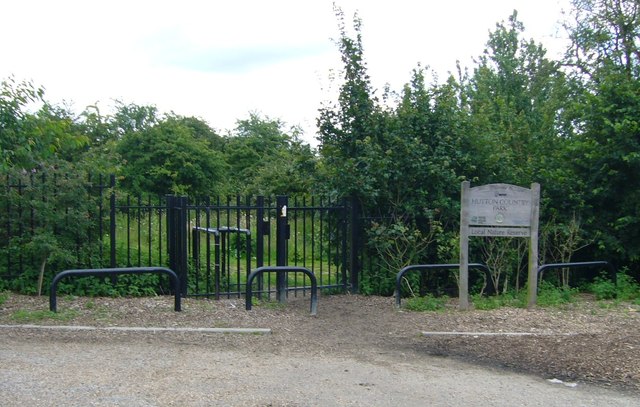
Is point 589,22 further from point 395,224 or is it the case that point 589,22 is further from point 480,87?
point 395,224

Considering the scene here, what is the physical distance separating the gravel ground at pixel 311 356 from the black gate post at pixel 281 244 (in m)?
0.60

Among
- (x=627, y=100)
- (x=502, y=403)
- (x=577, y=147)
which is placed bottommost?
(x=502, y=403)

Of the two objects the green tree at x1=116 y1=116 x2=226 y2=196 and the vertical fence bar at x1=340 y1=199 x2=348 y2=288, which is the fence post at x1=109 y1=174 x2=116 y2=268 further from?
the green tree at x1=116 y1=116 x2=226 y2=196

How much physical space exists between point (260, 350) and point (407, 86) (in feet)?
22.7

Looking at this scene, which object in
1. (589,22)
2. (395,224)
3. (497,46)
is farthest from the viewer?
(497,46)

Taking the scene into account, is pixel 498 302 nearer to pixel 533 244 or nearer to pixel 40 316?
pixel 533 244

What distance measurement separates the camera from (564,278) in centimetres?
1202

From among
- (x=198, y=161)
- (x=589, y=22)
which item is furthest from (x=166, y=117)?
(x=589, y=22)

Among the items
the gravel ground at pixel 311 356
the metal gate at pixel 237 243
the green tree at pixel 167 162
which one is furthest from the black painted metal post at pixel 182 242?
the green tree at pixel 167 162

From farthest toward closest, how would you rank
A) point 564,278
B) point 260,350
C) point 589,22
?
1. point 589,22
2. point 564,278
3. point 260,350

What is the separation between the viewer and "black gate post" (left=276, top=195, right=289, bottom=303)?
987 cm

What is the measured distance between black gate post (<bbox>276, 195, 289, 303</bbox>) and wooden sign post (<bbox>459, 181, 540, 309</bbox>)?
8.75ft

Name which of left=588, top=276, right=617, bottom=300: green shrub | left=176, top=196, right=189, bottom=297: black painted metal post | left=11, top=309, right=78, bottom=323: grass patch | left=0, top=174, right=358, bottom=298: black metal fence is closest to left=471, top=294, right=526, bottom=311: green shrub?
left=588, top=276, right=617, bottom=300: green shrub

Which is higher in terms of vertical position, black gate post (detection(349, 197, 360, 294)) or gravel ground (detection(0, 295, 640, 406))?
black gate post (detection(349, 197, 360, 294))
